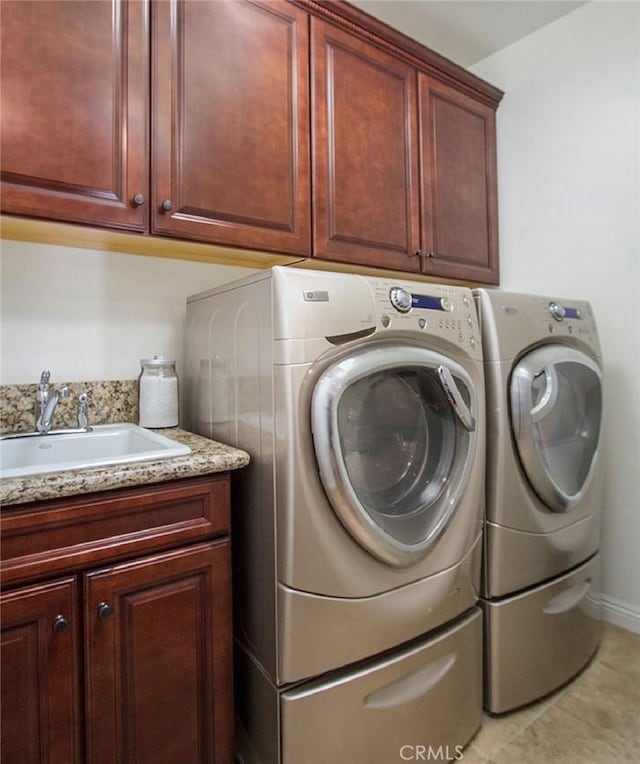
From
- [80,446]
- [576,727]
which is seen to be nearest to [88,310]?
[80,446]

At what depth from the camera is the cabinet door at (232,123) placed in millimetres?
1268

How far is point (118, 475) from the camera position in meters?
0.92

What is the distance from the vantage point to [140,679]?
98 cm

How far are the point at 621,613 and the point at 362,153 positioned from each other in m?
2.12

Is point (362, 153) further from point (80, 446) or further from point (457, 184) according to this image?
point (80, 446)

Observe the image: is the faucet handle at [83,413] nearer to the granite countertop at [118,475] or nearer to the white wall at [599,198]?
the granite countertop at [118,475]

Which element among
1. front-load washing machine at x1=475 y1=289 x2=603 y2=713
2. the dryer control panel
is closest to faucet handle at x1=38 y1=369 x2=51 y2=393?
the dryer control panel

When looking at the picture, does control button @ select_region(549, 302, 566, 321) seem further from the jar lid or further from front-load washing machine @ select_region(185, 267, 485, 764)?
the jar lid

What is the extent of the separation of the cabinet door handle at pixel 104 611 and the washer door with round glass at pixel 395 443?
1.66 feet

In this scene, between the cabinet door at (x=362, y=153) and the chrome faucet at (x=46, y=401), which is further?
the cabinet door at (x=362, y=153)

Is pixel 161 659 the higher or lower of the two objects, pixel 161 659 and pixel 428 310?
the lower

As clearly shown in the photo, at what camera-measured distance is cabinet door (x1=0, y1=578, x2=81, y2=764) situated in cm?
84

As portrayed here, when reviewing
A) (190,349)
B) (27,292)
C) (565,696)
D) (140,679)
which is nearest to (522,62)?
(190,349)

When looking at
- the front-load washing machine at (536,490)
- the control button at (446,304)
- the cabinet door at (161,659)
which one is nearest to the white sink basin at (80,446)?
the cabinet door at (161,659)
